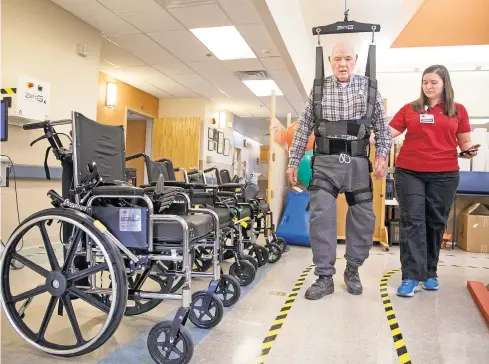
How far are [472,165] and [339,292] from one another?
3.25 m

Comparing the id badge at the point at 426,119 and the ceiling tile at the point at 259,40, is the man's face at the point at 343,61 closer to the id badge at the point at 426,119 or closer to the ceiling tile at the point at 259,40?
the id badge at the point at 426,119

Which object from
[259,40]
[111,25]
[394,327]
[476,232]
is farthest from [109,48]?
[476,232]

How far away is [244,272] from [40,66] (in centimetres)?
263

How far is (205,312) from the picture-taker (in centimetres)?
161

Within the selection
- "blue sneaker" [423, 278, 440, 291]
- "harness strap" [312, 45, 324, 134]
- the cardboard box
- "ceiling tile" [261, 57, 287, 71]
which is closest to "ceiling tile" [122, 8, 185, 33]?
"ceiling tile" [261, 57, 287, 71]

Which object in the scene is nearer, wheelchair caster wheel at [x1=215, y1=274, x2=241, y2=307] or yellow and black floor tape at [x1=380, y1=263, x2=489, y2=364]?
yellow and black floor tape at [x1=380, y1=263, x2=489, y2=364]

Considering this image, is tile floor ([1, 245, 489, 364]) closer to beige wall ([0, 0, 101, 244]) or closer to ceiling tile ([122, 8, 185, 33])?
beige wall ([0, 0, 101, 244])

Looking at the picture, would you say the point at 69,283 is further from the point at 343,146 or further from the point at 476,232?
the point at 476,232

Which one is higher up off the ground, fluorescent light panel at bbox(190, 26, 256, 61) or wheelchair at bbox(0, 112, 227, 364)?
fluorescent light panel at bbox(190, 26, 256, 61)

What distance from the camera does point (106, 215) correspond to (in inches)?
54.9

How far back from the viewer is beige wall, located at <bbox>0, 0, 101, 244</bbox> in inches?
118

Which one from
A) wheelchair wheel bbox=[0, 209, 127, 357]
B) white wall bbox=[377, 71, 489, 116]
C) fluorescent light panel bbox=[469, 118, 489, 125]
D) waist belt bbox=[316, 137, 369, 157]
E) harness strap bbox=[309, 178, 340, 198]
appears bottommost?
wheelchair wheel bbox=[0, 209, 127, 357]

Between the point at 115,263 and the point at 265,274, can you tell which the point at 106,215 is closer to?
the point at 115,263

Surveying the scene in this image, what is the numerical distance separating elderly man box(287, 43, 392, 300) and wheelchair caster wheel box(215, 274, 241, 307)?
17.9 inches
